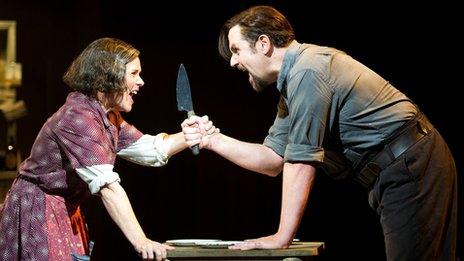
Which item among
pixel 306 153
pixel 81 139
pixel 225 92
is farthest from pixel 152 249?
pixel 225 92

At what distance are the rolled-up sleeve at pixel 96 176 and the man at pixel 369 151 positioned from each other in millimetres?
538

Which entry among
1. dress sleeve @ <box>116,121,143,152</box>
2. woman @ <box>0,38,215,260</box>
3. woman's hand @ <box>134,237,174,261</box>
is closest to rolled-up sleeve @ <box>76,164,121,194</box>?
woman @ <box>0,38,215,260</box>

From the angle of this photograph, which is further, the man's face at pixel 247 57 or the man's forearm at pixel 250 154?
the man's forearm at pixel 250 154

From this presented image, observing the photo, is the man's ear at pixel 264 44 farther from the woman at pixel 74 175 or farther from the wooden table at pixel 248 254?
the wooden table at pixel 248 254

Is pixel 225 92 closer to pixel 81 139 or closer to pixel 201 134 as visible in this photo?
pixel 201 134

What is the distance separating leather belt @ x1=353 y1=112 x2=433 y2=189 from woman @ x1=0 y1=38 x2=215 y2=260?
0.62 metres

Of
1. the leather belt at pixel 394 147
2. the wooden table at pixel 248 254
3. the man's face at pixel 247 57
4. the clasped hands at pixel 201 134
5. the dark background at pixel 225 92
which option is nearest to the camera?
the wooden table at pixel 248 254

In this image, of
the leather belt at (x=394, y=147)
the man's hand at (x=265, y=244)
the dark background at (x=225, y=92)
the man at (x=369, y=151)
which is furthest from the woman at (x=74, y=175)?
the dark background at (x=225, y=92)

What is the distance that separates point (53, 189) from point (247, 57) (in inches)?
30.8

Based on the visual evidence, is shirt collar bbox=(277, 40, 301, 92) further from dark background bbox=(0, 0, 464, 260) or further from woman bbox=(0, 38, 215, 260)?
dark background bbox=(0, 0, 464, 260)

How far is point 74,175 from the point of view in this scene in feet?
9.39

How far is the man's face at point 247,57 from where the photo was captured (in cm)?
278

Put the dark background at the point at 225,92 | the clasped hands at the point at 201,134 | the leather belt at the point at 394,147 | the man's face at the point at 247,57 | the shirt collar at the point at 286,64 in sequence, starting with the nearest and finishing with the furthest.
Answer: the leather belt at the point at 394,147 → the shirt collar at the point at 286,64 → the man's face at the point at 247,57 → the clasped hands at the point at 201,134 → the dark background at the point at 225,92

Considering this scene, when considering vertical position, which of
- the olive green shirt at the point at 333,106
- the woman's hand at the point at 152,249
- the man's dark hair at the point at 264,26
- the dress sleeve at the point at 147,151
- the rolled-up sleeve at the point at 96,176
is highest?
the man's dark hair at the point at 264,26
